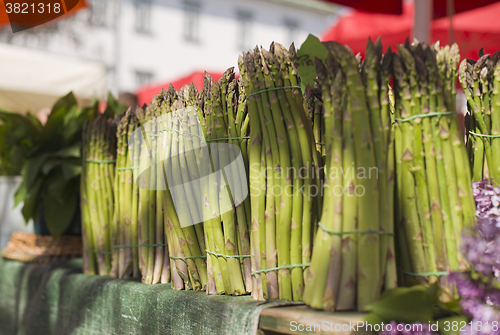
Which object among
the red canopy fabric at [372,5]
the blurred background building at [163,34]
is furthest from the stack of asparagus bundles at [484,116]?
the blurred background building at [163,34]

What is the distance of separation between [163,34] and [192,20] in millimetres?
1592

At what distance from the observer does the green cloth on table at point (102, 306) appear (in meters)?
1.27

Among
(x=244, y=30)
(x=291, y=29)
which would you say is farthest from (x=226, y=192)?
(x=291, y=29)

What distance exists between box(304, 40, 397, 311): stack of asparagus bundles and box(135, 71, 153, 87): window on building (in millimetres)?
15535

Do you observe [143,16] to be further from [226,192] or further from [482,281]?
[482,281]

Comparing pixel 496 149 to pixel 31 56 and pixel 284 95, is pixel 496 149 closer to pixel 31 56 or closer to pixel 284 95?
pixel 284 95

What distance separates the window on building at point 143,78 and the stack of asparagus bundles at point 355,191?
51.0 feet

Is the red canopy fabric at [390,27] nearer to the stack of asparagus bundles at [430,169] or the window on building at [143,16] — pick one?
the stack of asparagus bundles at [430,169]

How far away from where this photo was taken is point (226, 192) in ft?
4.62

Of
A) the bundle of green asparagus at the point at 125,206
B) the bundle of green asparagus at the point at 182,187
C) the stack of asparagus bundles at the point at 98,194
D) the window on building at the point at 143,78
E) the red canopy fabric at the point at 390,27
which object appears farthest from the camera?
the window on building at the point at 143,78

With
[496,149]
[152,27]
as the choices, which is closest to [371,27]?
[496,149]

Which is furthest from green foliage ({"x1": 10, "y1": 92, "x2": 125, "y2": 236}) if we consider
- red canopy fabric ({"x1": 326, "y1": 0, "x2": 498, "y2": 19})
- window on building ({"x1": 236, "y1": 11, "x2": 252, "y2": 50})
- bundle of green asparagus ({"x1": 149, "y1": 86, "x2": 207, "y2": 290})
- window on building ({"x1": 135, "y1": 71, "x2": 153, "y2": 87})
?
window on building ({"x1": 236, "y1": 11, "x2": 252, "y2": 50})

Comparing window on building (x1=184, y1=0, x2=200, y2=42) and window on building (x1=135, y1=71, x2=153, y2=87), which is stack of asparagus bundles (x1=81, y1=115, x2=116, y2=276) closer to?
window on building (x1=135, y1=71, x2=153, y2=87)

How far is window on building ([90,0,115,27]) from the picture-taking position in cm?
1413
